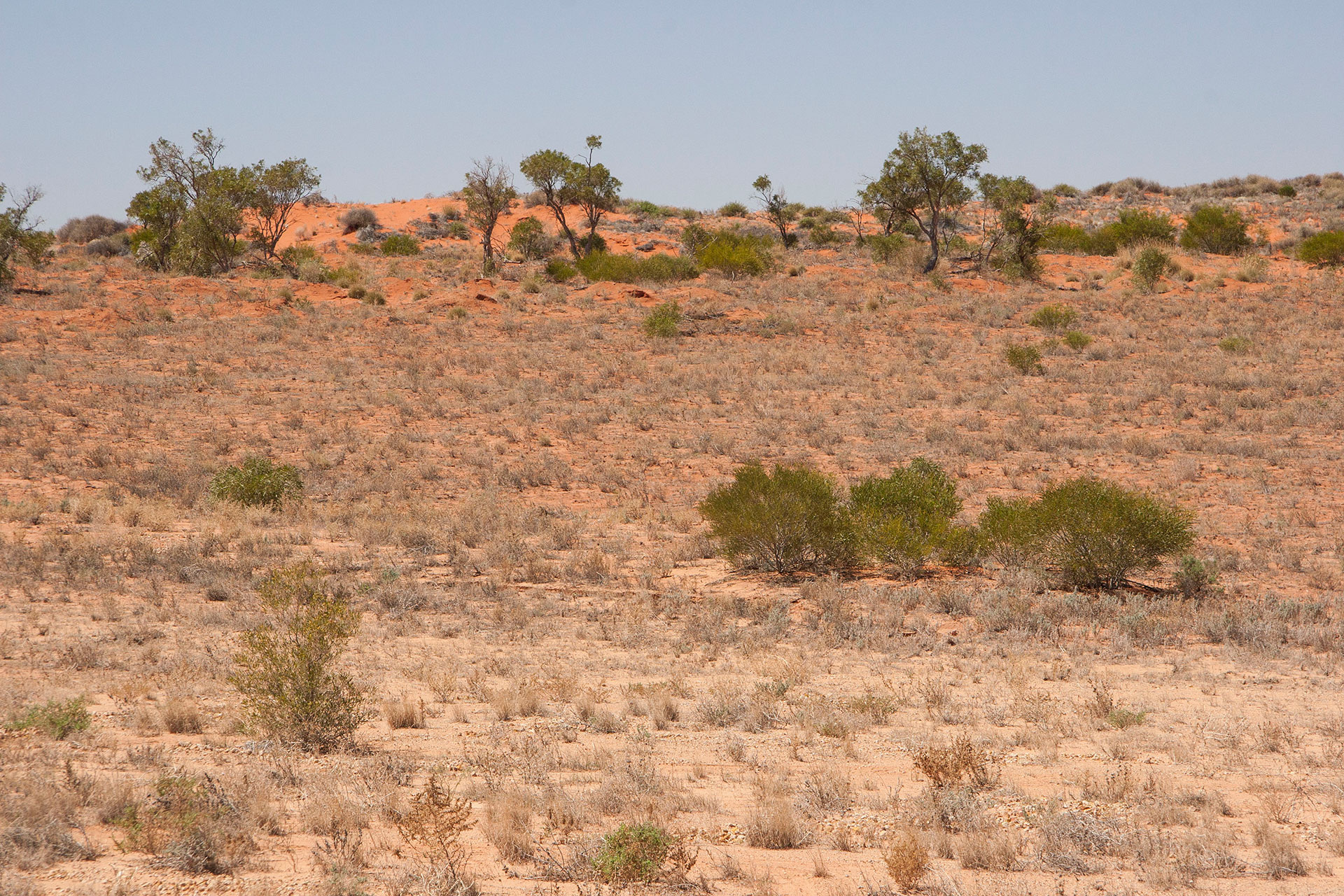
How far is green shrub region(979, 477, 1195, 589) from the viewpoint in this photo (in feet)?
33.2

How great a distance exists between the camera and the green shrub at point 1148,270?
29.2 metres

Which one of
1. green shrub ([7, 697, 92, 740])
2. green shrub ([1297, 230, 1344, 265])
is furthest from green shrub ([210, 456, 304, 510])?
green shrub ([1297, 230, 1344, 265])

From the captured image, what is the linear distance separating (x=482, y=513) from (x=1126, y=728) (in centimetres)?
881

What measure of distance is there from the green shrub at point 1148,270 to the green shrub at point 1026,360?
9.55 meters

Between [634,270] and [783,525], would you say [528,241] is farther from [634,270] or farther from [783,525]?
[783,525]

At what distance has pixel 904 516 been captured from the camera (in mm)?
11484

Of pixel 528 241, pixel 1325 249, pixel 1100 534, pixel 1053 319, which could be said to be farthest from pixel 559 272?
pixel 1100 534

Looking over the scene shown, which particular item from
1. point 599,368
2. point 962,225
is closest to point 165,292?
point 599,368

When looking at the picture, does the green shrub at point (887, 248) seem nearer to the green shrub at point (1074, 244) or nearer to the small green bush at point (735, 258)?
the small green bush at point (735, 258)

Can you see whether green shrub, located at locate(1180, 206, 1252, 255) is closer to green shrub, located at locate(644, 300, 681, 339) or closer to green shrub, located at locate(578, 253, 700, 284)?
green shrub, located at locate(578, 253, 700, 284)

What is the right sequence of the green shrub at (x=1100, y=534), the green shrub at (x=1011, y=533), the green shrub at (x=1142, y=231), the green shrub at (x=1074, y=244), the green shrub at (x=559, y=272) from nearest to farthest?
the green shrub at (x=1100, y=534) → the green shrub at (x=1011, y=533) → the green shrub at (x=559, y=272) → the green shrub at (x=1142, y=231) → the green shrub at (x=1074, y=244)

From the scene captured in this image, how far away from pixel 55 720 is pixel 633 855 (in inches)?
147

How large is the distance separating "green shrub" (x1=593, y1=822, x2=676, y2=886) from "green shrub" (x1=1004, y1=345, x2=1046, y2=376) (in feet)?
61.8

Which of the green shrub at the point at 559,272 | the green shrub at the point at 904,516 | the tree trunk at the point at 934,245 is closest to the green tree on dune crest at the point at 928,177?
the tree trunk at the point at 934,245
